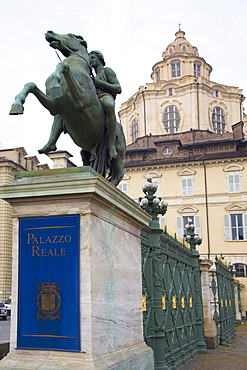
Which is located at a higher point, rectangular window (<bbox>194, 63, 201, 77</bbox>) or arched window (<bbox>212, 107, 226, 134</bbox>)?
rectangular window (<bbox>194, 63, 201, 77</bbox>)

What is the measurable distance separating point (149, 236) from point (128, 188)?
3535 cm

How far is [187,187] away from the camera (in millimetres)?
43594

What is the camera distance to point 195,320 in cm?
1488

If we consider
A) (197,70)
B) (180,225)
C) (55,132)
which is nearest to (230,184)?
(180,225)

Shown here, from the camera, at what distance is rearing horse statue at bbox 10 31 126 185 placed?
19.1 feet

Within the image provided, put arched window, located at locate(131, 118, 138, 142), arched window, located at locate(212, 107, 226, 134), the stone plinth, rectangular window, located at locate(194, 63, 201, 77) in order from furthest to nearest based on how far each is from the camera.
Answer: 1. rectangular window, located at locate(194, 63, 201, 77)
2. arched window, located at locate(131, 118, 138, 142)
3. arched window, located at locate(212, 107, 226, 134)
4. the stone plinth

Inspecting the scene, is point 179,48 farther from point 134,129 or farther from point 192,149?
point 192,149

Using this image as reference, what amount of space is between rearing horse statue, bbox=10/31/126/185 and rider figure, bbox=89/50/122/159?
11cm

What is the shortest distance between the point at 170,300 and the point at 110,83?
5.95 m

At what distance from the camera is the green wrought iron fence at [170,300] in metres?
9.48

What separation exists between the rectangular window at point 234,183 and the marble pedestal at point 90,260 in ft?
123

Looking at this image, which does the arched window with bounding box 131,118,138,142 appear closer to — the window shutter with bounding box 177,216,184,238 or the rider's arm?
the window shutter with bounding box 177,216,184,238

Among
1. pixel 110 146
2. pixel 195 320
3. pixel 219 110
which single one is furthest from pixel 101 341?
pixel 219 110

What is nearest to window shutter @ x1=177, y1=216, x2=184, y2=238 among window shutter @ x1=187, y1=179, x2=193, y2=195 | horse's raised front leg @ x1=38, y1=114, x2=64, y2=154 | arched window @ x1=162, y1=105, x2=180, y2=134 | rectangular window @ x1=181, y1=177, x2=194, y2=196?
rectangular window @ x1=181, y1=177, x2=194, y2=196
